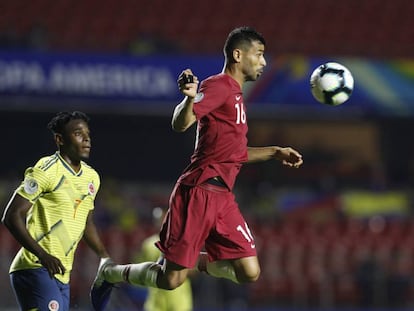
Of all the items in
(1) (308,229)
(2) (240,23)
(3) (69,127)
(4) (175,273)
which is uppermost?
(2) (240,23)

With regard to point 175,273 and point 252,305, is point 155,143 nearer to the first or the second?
point 252,305

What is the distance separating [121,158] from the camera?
19.9m

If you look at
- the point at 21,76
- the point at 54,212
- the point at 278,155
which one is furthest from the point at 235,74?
the point at 21,76

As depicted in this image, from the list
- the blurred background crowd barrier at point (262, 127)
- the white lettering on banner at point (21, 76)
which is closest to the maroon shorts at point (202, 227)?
the blurred background crowd barrier at point (262, 127)

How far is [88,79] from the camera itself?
54.7 feet

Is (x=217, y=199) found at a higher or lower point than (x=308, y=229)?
higher

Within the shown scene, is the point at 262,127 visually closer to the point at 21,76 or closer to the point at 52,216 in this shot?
the point at 21,76

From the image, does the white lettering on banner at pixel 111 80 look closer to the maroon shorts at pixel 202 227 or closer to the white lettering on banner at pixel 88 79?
the white lettering on banner at pixel 88 79

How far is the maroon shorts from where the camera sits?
→ 6.35 m

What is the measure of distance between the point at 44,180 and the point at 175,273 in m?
1.15

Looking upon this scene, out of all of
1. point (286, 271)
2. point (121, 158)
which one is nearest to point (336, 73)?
point (286, 271)

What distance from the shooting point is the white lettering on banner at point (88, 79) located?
1636 centimetres

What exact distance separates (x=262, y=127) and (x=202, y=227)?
14.2m

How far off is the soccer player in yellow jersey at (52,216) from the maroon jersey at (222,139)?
68cm
